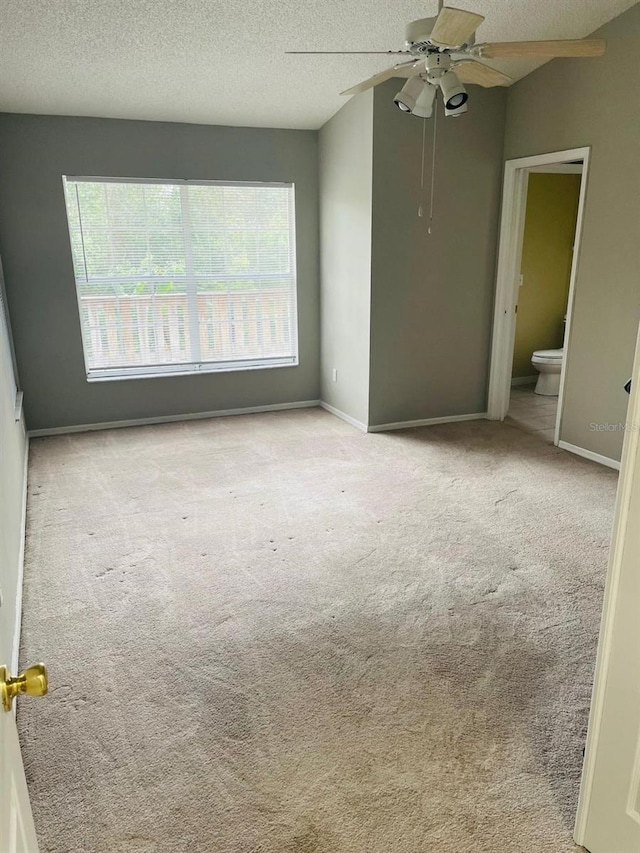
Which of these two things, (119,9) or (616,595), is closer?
(616,595)

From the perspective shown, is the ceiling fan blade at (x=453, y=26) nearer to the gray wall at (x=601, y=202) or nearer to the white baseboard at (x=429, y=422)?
Result: the gray wall at (x=601, y=202)

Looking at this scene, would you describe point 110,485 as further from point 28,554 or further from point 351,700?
point 351,700

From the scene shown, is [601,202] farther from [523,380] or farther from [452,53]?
[523,380]

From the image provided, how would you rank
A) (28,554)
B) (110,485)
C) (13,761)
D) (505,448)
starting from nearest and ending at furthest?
(13,761) → (28,554) → (110,485) → (505,448)

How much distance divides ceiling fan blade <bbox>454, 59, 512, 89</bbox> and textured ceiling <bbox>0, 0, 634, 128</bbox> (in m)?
0.76

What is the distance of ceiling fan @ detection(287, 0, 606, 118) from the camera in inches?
88.9

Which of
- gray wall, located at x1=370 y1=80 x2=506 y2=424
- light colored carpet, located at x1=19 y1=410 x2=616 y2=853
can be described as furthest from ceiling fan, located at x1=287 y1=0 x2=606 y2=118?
light colored carpet, located at x1=19 y1=410 x2=616 y2=853

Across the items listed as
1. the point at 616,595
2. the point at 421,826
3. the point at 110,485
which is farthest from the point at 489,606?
the point at 110,485

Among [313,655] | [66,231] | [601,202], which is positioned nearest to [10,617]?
[313,655]

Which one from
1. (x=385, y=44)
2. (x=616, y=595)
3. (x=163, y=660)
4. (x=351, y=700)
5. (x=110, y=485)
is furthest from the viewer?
(x=110, y=485)

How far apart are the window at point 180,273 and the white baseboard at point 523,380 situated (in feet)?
8.66

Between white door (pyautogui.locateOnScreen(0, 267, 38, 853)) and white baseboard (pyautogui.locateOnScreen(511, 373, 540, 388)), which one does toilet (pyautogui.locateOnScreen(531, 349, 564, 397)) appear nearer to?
white baseboard (pyautogui.locateOnScreen(511, 373, 540, 388))

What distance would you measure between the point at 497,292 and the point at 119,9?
333cm

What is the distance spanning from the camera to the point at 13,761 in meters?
0.94
